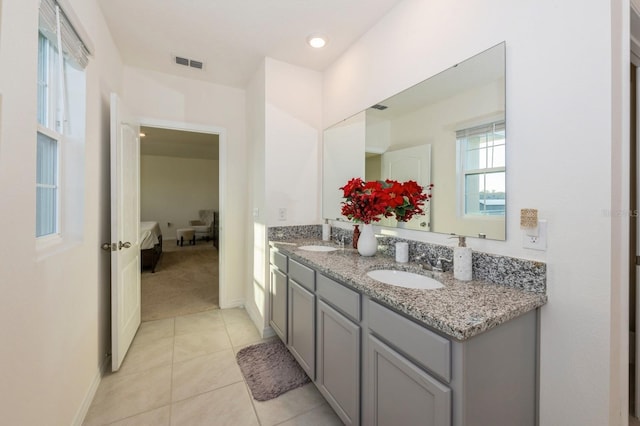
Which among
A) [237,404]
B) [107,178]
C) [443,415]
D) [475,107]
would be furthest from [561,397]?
[107,178]

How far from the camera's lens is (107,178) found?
7.04 feet

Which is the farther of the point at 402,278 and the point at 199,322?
the point at 199,322

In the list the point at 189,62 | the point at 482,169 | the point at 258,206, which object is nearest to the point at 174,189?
the point at 189,62

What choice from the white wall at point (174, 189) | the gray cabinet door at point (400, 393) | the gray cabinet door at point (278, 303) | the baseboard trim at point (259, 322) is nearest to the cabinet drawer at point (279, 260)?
the gray cabinet door at point (278, 303)

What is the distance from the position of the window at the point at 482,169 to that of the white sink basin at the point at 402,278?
1.42 feet

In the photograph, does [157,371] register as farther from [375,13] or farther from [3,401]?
[375,13]

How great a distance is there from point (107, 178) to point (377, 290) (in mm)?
2247

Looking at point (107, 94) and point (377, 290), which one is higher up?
point (107, 94)

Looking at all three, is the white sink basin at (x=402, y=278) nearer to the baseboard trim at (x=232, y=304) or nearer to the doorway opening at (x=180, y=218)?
the baseboard trim at (x=232, y=304)

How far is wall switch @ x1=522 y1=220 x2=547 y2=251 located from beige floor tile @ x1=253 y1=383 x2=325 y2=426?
1506mm

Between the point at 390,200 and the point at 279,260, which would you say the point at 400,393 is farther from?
the point at 279,260

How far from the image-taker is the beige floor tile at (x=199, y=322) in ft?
8.82

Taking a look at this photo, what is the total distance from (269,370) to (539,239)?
1.92 meters

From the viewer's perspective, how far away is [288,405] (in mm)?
1701
